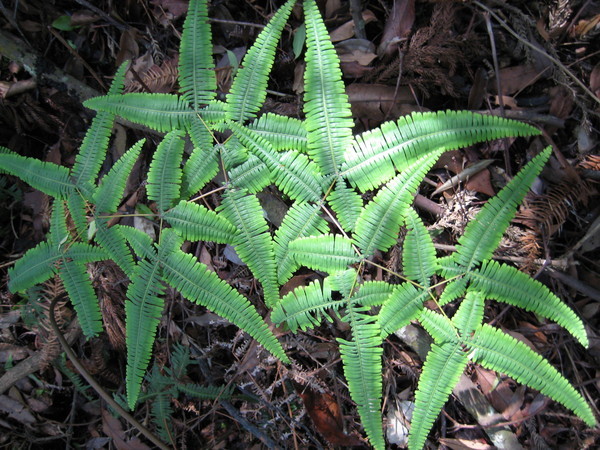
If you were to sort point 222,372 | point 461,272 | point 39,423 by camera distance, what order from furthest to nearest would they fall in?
point 39,423 → point 222,372 → point 461,272

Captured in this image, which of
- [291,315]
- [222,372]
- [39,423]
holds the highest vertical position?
[291,315]

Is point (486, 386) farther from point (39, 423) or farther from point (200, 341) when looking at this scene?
point (39, 423)

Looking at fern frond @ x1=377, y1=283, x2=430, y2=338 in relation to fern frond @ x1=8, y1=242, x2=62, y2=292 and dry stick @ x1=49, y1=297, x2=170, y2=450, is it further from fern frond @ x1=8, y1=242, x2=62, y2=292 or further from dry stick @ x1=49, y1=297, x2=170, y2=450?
fern frond @ x1=8, y1=242, x2=62, y2=292

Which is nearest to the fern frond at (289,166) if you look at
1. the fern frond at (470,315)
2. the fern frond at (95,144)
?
the fern frond at (95,144)

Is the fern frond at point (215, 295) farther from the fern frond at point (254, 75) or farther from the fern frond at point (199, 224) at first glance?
the fern frond at point (254, 75)

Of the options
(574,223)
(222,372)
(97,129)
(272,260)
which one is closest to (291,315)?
(272,260)

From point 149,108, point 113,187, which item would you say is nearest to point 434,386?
point 113,187
